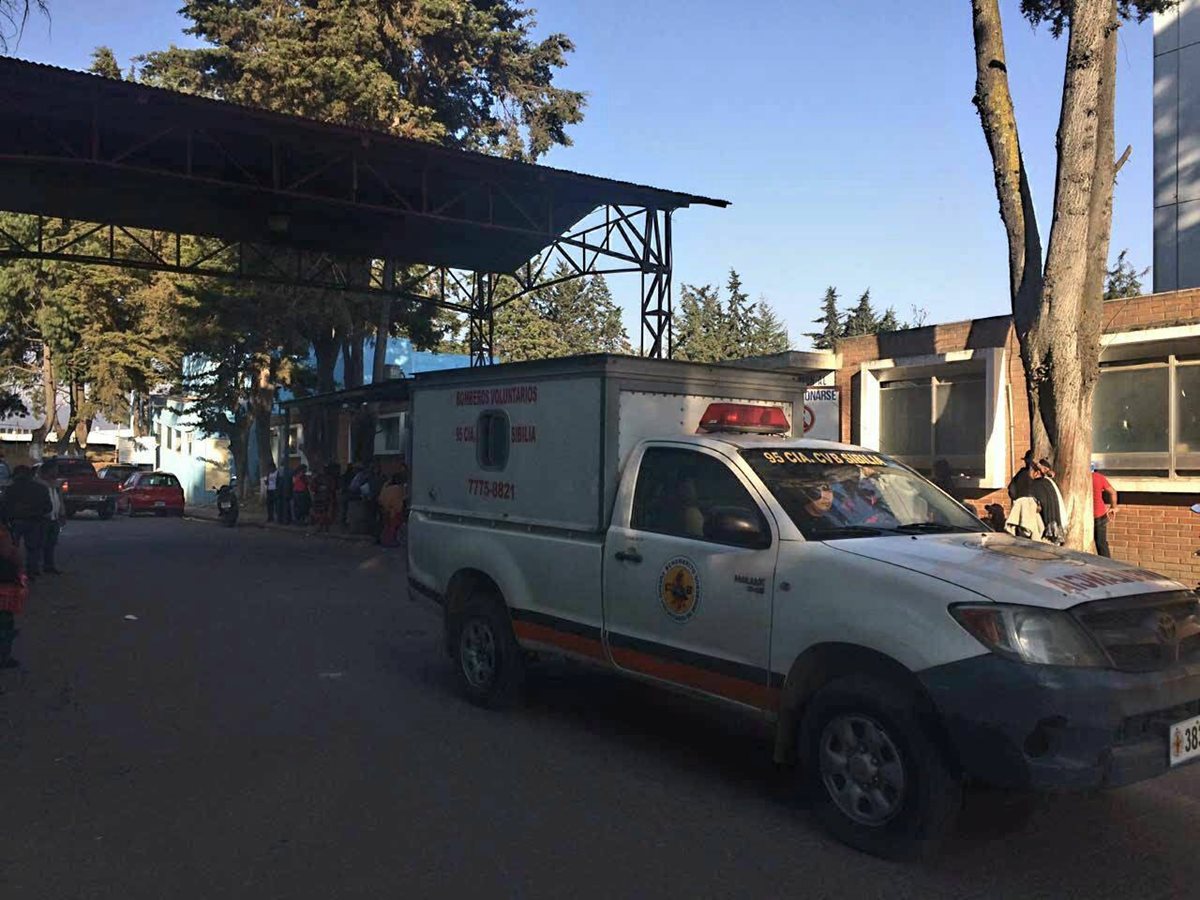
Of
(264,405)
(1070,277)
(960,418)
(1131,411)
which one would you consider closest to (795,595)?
(1070,277)

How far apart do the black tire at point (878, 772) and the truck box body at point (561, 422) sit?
6.48 ft

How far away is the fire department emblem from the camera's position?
528cm

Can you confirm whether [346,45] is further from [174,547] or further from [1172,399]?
[1172,399]

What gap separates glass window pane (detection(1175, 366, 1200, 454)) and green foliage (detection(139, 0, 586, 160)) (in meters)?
17.1

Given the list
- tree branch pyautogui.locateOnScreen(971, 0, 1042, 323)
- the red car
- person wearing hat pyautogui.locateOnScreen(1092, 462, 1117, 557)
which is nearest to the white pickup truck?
tree branch pyautogui.locateOnScreen(971, 0, 1042, 323)

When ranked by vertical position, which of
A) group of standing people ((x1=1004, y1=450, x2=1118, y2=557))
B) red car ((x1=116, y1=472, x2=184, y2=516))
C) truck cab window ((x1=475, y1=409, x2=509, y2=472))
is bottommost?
red car ((x1=116, y1=472, x2=184, y2=516))

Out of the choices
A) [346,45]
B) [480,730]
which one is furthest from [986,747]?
[346,45]

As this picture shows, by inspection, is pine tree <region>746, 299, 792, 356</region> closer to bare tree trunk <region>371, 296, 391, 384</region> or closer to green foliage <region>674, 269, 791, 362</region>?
green foliage <region>674, 269, 791, 362</region>

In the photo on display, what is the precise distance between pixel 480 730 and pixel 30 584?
405 inches

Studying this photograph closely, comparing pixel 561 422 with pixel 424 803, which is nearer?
pixel 424 803

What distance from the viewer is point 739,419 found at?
635 centimetres

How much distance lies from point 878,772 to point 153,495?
3269 centimetres

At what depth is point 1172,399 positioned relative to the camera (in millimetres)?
12172

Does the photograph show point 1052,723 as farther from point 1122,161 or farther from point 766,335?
point 766,335
